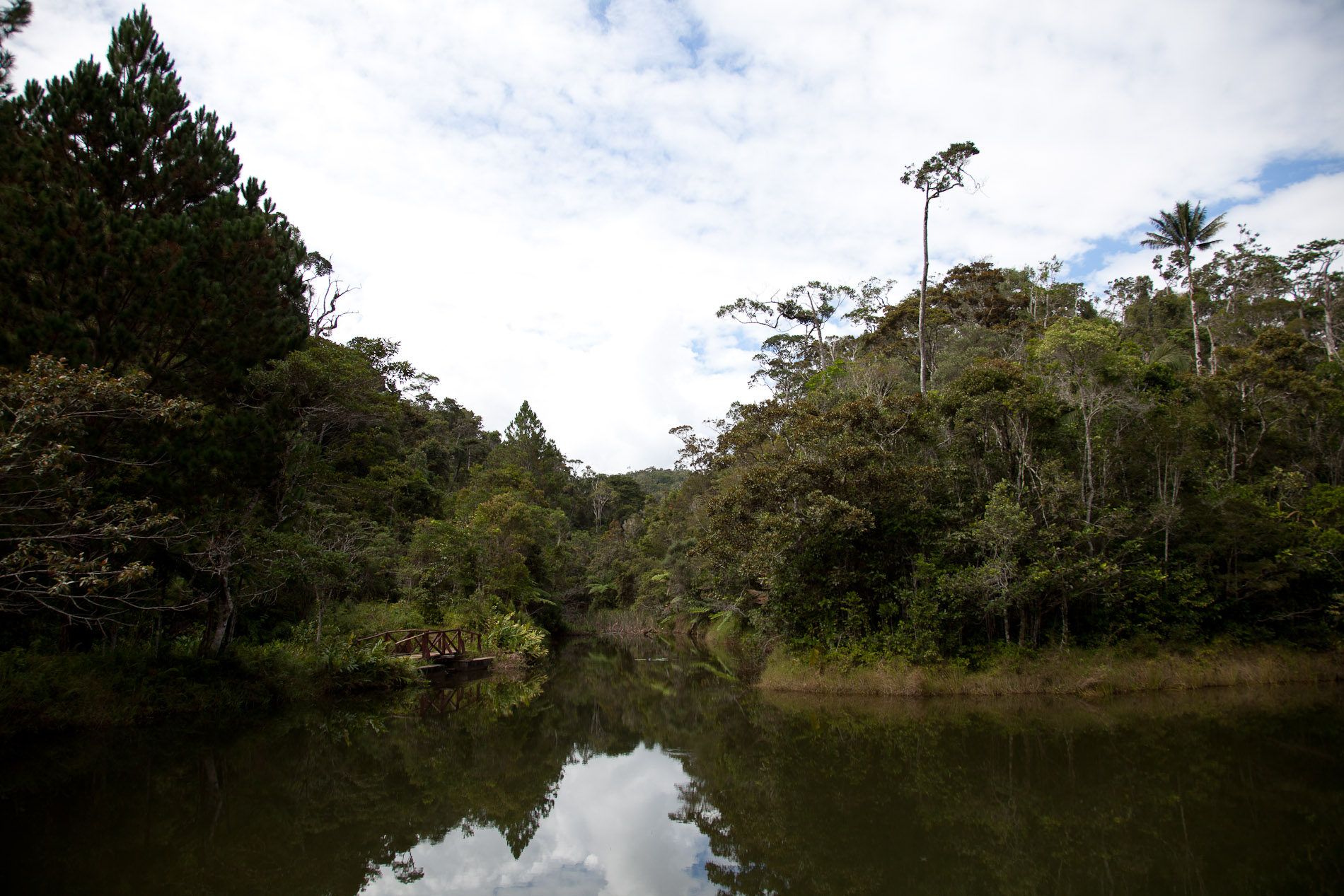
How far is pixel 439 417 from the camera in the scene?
179 feet

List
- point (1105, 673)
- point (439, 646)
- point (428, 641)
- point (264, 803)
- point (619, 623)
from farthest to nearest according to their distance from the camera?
point (619, 623) < point (439, 646) < point (428, 641) < point (1105, 673) < point (264, 803)

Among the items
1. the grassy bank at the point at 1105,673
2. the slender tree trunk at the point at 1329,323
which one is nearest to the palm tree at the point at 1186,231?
the slender tree trunk at the point at 1329,323

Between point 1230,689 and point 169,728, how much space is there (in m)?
22.1

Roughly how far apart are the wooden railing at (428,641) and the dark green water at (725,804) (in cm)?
502

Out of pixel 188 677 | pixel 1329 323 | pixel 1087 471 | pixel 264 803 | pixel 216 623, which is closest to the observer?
pixel 264 803

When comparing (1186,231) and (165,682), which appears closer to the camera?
(165,682)

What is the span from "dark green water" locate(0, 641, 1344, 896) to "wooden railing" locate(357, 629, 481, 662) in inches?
198

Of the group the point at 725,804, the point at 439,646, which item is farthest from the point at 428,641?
the point at 725,804

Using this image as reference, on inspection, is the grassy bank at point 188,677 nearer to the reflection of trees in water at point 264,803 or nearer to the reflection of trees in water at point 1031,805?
the reflection of trees in water at point 264,803

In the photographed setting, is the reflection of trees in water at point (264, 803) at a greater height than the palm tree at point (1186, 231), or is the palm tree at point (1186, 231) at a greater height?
the palm tree at point (1186, 231)

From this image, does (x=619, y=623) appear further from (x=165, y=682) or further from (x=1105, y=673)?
(x=1105, y=673)

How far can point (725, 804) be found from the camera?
9047 millimetres

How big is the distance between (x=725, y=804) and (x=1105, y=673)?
1093 centimetres

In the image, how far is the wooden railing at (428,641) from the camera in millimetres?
19448
